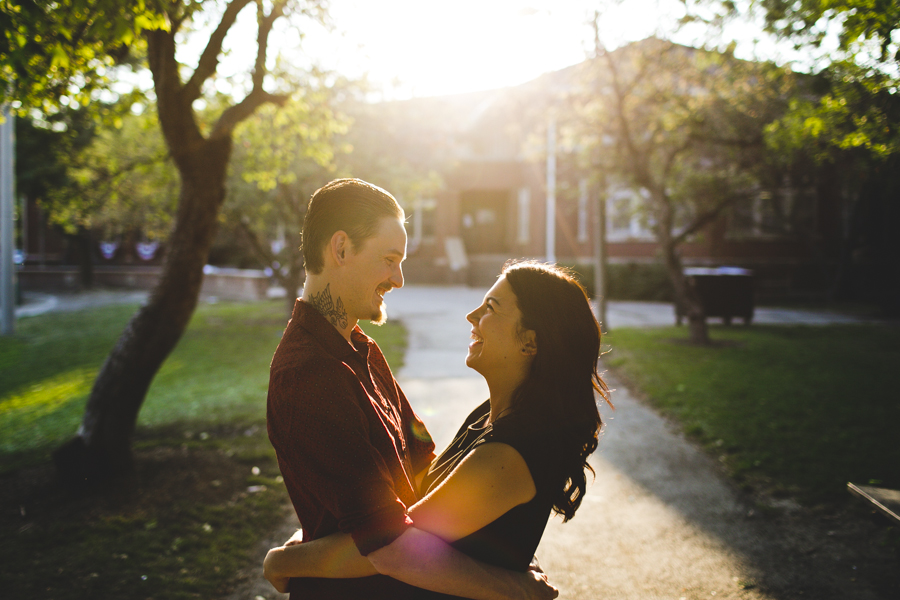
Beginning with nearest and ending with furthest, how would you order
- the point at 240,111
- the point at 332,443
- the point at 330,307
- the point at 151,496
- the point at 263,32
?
the point at 332,443 → the point at 330,307 → the point at 151,496 → the point at 240,111 → the point at 263,32

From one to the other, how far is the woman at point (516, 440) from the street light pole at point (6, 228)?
15.3m

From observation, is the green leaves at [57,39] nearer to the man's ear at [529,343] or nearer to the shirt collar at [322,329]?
the shirt collar at [322,329]

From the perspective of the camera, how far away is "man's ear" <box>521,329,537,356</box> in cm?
198

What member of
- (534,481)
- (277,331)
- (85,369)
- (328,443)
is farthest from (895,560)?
(277,331)

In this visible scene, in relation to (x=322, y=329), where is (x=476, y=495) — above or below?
below

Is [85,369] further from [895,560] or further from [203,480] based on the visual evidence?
[895,560]

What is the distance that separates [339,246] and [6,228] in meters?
15.3

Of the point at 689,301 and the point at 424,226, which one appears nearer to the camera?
the point at 689,301

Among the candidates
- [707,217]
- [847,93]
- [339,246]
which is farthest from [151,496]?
[707,217]

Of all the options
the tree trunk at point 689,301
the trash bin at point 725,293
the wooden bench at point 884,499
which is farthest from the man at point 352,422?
the trash bin at point 725,293

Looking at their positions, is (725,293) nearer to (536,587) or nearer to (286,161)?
(286,161)

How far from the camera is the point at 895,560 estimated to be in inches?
156

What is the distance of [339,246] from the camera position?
1930 mm

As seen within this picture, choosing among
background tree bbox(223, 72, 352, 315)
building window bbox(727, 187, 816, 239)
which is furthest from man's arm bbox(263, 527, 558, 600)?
building window bbox(727, 187, 816, 239)
